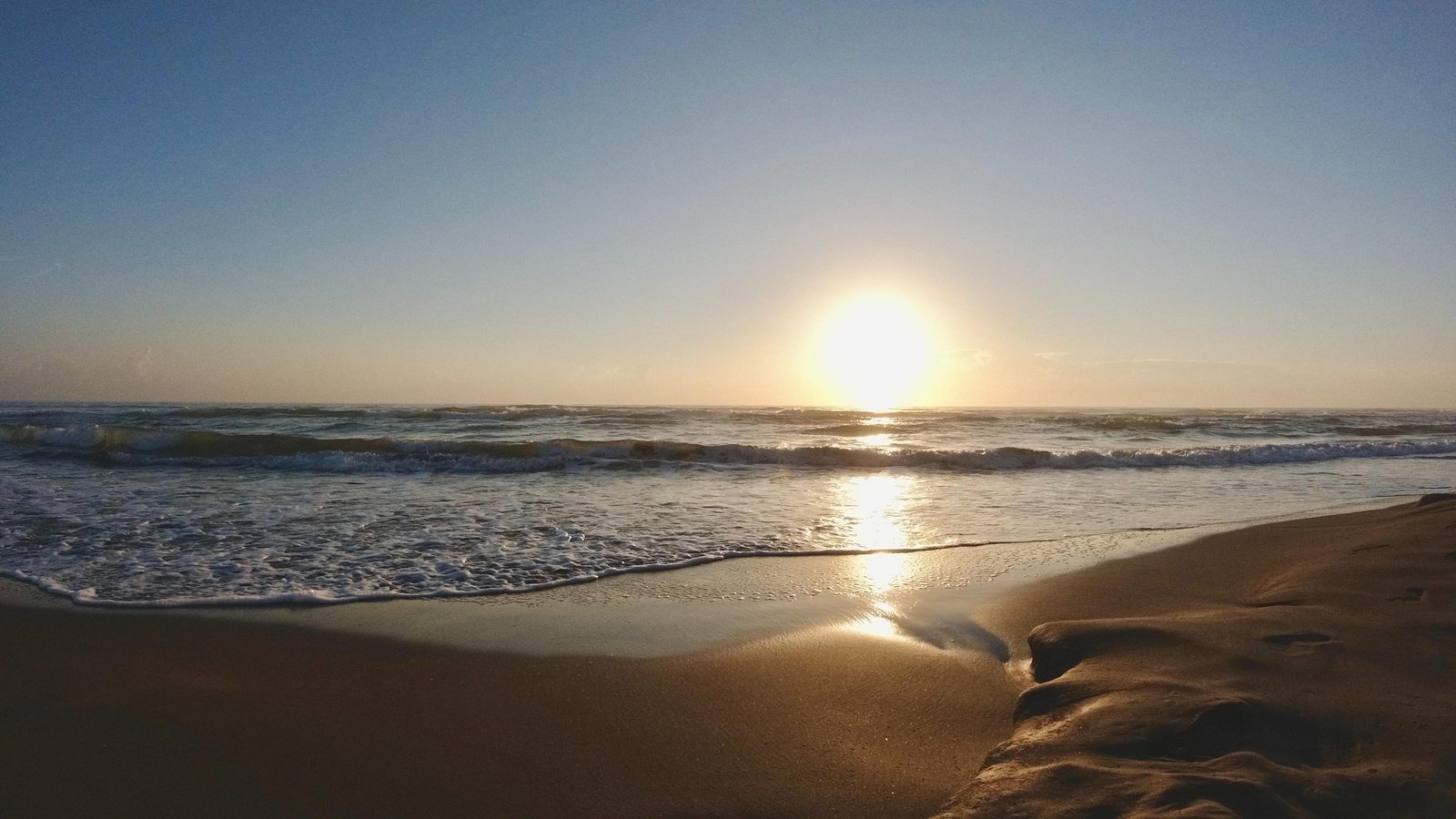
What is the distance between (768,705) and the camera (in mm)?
3324

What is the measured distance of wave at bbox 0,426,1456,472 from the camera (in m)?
15.0

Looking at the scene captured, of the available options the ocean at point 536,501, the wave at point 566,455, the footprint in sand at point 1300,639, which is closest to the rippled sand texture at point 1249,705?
the footprint in sand at point 1300,639

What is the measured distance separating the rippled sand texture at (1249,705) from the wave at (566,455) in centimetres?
1133

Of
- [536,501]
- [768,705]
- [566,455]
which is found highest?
[566,455]

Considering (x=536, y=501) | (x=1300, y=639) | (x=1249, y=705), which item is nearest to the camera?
(x=1249, y=705)

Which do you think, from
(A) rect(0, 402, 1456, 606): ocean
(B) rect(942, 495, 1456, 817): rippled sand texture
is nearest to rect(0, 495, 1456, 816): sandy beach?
(B) rect(942, 495, 1456, 817): rippled sand texture

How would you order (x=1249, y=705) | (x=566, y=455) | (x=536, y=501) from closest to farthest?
(x=1249, y=705) → (x=536, y=501) → (x=566, y=455)

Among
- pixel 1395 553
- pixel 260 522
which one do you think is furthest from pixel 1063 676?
pixel 260 522

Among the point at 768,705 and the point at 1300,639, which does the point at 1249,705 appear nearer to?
the point at 1300,639

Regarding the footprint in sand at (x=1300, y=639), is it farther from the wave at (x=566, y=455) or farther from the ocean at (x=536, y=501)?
the wave at (x=566, y=455)

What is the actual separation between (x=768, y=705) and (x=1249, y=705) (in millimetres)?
1889

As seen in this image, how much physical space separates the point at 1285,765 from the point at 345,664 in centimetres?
420

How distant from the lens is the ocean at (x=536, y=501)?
5.91m

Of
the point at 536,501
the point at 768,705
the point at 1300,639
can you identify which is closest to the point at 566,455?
the point at 536,501
